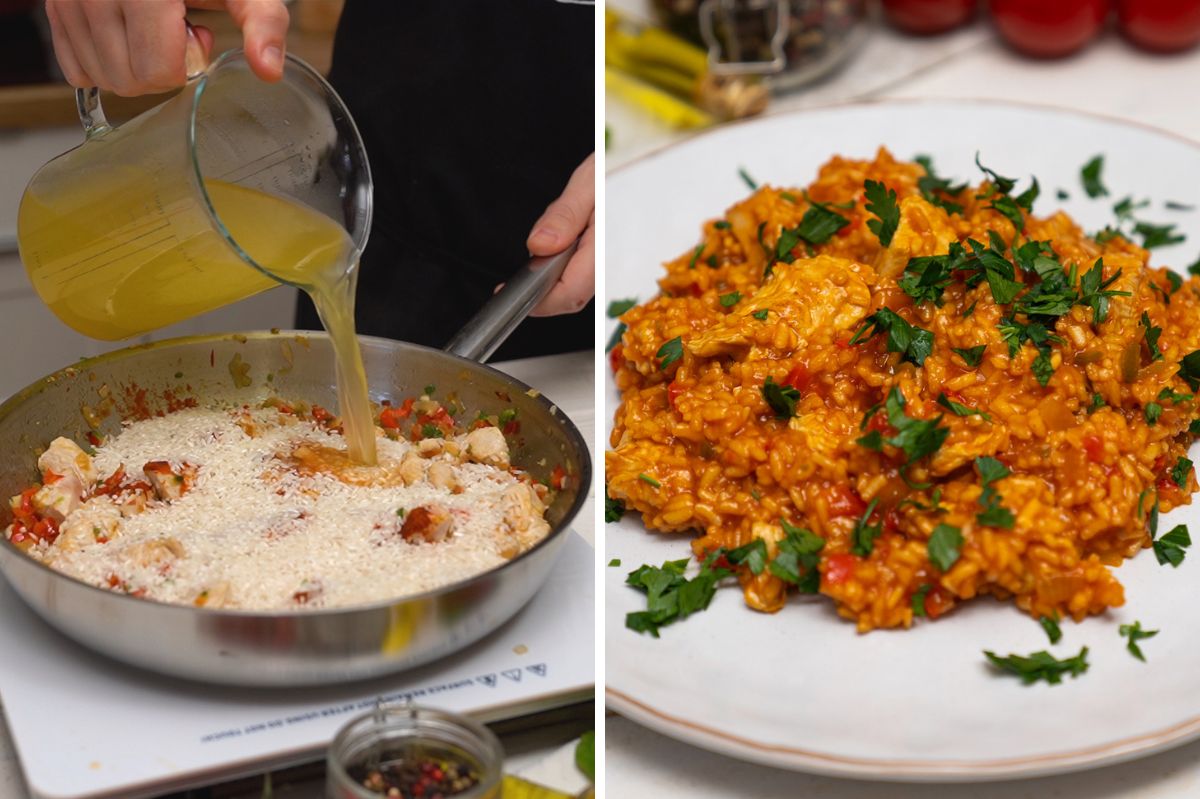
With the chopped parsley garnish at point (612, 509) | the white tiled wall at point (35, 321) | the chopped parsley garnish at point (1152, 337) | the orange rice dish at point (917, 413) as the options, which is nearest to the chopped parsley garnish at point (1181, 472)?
the orange rice dish at point (917, 413)

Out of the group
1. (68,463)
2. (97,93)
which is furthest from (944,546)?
(97,93)

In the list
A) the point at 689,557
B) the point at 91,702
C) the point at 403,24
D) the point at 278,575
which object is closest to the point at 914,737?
the point at 689,557

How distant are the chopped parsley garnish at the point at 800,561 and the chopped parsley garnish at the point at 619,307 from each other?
596mm

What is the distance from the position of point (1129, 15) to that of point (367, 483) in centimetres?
235

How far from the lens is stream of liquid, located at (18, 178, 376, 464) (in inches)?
60.2

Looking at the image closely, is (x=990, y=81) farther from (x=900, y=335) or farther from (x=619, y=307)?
(x=900, y=335)

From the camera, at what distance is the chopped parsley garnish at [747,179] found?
2240 mm

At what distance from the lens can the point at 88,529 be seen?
1456 mm

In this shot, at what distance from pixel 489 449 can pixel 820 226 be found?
1.86 ft

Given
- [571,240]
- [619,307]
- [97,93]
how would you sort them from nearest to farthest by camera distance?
1. [97,93]
2. [571,240]
3. [619,307]

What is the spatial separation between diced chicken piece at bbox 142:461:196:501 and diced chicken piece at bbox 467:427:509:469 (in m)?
0.33

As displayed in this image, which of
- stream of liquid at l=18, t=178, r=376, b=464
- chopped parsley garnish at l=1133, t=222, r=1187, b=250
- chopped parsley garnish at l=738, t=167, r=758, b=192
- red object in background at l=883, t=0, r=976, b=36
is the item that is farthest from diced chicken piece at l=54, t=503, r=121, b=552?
red object in background at l=883, t=0, r=976, b=36

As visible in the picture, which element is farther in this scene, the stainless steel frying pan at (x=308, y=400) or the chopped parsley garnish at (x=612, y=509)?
the chopped parsley garnish at (x=612, y=509)

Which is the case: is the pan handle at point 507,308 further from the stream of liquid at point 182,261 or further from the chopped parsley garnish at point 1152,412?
the chopped parsley garnish at point 1152,412
